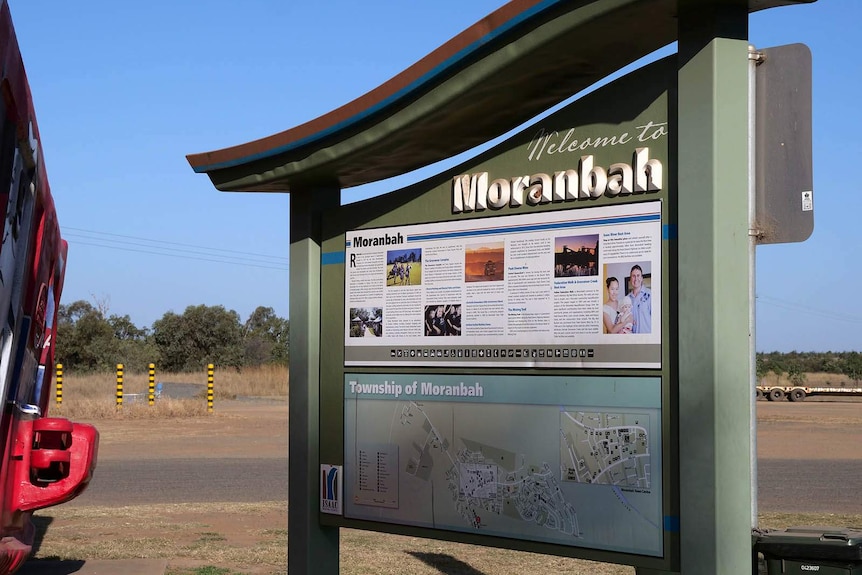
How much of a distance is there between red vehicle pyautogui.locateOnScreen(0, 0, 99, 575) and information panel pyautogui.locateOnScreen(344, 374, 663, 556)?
1.62 meters

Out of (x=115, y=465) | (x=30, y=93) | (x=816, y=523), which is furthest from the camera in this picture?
(x=115, y=465)

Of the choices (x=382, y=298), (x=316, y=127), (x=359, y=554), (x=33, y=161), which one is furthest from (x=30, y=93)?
(x=359, y=554)

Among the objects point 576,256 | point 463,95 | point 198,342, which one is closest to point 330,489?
point 576,256

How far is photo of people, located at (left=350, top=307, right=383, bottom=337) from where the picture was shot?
568 cm

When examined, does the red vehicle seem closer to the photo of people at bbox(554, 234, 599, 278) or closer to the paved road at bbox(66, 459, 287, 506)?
the photo of people at bbox(554, 234, 599, 278)

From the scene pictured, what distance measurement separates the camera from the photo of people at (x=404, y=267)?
18.1 feet

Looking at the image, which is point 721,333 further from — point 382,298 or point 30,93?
point 30,93

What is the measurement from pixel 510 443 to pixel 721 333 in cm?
129

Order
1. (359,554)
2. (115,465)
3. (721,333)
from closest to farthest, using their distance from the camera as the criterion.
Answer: (721,333)
(359,554)
(115,465)

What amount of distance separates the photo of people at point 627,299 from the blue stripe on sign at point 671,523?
842mm

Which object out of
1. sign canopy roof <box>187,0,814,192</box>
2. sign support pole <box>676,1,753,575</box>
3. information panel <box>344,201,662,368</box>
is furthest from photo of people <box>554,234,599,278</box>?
sign canopy roof <box>187,0,814,192</box>

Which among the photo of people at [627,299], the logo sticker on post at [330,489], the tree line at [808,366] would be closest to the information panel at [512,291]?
the photo of people at [627,299]

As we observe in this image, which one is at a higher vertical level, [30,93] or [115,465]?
[30,93]

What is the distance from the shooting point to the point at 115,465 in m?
16.7
